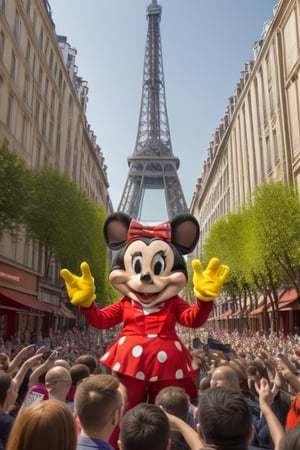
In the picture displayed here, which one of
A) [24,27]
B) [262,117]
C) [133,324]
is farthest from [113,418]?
[262,117]

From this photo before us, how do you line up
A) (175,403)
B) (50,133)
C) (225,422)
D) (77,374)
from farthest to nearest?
(50,133), (77,374), (175,403), (225,422)

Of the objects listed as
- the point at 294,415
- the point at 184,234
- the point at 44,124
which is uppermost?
the point at 44,124

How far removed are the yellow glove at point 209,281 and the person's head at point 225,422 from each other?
127 inches

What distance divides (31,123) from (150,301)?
80.2ft

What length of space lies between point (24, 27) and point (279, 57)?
18.2 meters

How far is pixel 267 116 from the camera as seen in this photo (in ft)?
119

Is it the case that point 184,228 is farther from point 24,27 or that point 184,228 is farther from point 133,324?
point 24,27

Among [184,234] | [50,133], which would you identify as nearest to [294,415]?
[184,234]

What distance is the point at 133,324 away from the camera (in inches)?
245

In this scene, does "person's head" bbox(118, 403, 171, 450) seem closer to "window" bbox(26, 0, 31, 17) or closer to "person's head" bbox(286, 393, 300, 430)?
"person's head" bbox(286, 393, 300, 430)

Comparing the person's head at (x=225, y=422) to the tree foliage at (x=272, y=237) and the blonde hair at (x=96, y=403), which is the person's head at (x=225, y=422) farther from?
the tree foliage at (x=272, y=237)

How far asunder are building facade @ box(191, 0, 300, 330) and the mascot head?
24.3 meters

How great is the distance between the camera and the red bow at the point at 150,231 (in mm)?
6852

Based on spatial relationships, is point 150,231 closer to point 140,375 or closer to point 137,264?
point 137,264
